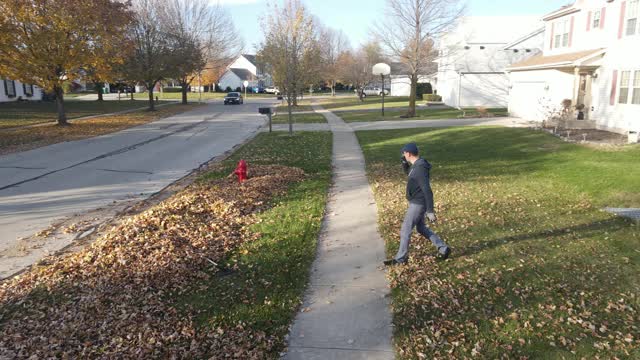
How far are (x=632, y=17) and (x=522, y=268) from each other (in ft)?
53.7

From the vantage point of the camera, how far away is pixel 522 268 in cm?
604

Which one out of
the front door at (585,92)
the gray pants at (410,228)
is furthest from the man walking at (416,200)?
the front door at (585,92)

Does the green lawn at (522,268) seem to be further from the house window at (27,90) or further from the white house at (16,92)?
the house window at (27,90)

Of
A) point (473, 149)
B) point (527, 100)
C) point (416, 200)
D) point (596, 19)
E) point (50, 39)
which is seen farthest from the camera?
point (527, 100)

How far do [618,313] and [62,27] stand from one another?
82.4 ft

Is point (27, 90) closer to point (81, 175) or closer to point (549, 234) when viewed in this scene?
point (81, 175)

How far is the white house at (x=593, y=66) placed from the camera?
58.7 ft

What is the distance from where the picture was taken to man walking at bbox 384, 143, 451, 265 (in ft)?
19.6

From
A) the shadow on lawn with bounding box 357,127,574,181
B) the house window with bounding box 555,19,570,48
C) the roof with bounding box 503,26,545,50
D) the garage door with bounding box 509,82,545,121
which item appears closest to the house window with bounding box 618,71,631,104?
the shadow on lawn with bounding box 357,127,574,181

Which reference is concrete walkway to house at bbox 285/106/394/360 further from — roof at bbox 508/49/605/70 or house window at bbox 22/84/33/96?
house window at bbox 22/84/33/96

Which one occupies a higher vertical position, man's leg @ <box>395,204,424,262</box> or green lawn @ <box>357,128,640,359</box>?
man's leg @ <box>395,204,424,262</box>

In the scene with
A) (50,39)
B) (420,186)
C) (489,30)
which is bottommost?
(420,186)

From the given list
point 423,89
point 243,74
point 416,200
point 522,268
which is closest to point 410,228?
point 416,200

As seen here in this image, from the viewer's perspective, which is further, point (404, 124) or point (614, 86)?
point (404, 124)
